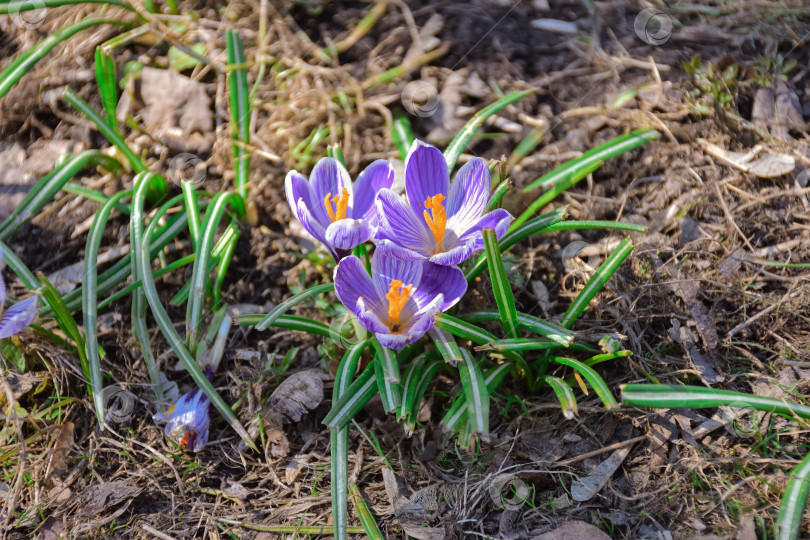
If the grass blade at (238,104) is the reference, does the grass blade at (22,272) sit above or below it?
below

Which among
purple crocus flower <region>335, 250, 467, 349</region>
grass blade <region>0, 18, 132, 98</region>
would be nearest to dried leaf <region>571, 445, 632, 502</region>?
purple crocus flower <region>335, 250, 467, 349</region>

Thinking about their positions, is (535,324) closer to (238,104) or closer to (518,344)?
(518,344)

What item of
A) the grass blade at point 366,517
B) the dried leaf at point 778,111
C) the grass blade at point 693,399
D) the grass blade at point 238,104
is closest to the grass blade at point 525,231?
the grass blade at point 693,399

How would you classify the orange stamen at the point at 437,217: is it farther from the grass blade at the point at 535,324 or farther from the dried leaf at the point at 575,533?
the dried leaf at the point at 575,533

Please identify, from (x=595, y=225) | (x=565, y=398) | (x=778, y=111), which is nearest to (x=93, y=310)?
(x=565, y=398)

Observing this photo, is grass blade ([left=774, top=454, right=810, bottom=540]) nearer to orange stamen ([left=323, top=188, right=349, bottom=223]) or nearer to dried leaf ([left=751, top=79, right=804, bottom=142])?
orange stamen ([left=323, top=188, right=349, bottom=223])
